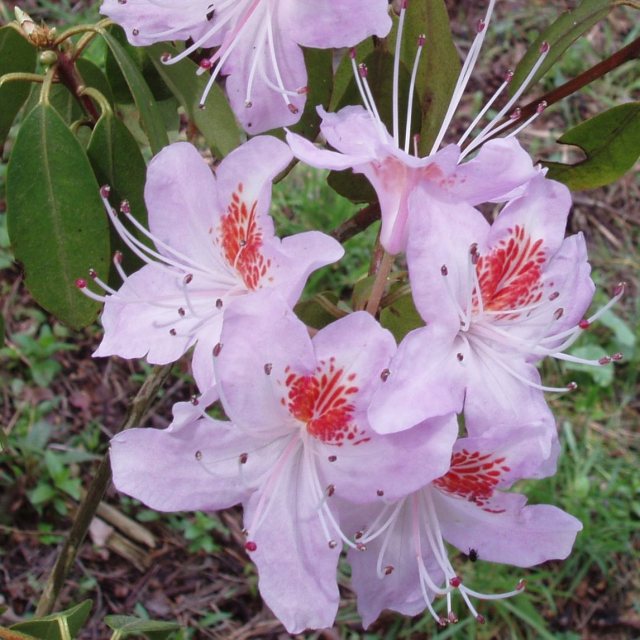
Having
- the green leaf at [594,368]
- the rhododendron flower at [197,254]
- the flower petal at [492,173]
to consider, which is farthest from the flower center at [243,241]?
the green leaf at [594,368]

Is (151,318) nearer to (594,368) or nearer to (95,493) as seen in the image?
(95,493)

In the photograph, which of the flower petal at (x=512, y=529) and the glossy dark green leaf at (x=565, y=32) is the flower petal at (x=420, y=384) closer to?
the flower petal at (x=512, y=529)

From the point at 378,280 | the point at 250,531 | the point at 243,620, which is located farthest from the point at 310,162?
the point at 243,620

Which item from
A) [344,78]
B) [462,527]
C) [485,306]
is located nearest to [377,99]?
[344,78]

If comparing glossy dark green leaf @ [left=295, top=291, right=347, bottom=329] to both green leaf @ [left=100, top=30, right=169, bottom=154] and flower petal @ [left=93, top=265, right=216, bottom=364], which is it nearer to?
flower petal @ [left=93, top=265, right=216, bottom=364]

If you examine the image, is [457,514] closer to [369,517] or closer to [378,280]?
[369,517]

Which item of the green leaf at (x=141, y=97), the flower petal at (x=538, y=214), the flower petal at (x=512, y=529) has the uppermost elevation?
the green leaf at (x=141, y=97)
